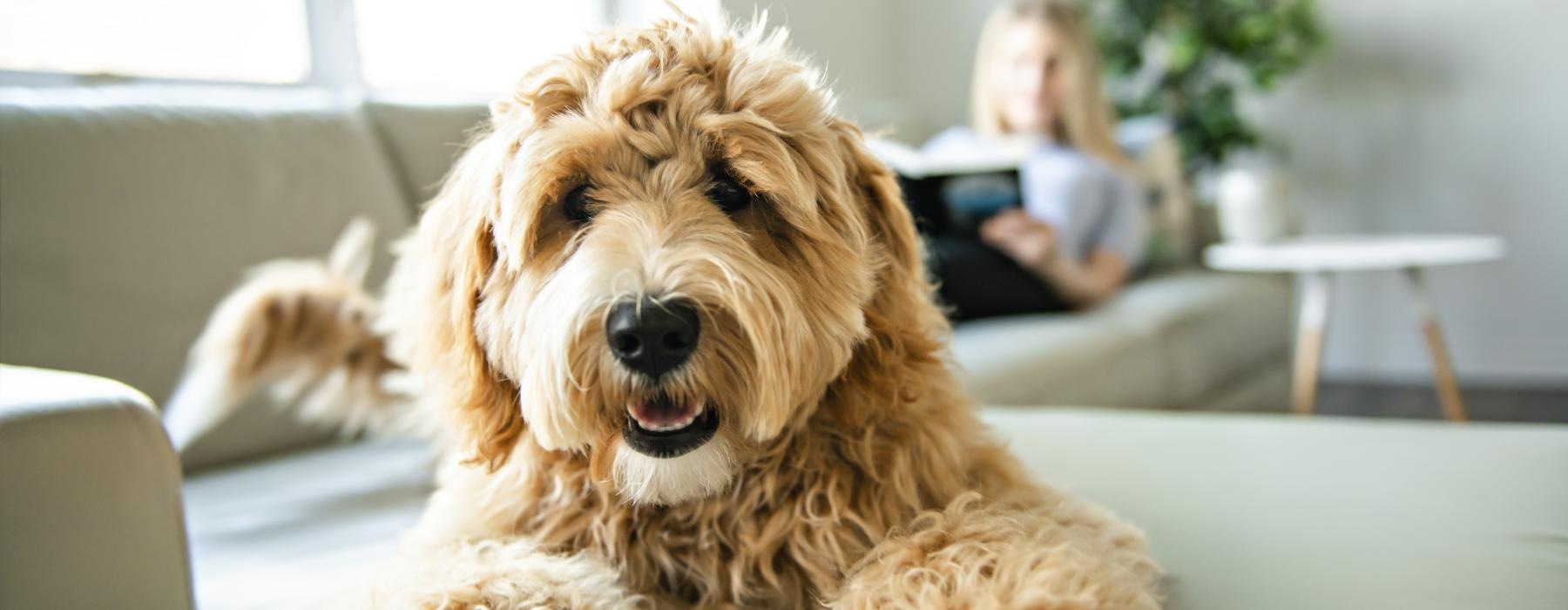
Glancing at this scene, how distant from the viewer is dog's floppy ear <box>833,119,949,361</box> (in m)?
1.32

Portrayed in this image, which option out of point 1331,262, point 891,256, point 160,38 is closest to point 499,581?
point 891,256

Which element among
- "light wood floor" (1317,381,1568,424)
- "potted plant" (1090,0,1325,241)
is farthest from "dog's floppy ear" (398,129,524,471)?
"light wood floor" (1317,381,1568,424)

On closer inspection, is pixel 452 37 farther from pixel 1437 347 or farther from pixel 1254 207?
pixel 1437 347

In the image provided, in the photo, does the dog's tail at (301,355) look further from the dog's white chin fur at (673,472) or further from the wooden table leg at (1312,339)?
the wooden table leg at (1312,339)

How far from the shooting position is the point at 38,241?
2029 millimetres

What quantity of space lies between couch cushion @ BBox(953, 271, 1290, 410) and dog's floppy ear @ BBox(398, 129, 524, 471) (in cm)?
146

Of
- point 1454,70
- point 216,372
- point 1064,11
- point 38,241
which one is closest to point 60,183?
point 38,241

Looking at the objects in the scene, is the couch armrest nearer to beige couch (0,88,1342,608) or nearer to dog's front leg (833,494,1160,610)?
beige couch (0,88,1342,608)

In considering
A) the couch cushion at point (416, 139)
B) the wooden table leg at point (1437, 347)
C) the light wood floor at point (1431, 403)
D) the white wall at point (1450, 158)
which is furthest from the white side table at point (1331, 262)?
the couch cushion at point (416, 139)

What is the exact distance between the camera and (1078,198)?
3877 millimetres

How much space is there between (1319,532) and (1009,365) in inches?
59.1

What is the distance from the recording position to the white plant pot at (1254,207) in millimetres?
4527

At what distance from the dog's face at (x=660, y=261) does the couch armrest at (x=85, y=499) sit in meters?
0.33

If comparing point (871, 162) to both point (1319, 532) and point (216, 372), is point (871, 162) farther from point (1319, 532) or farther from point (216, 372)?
point (216, 372)
